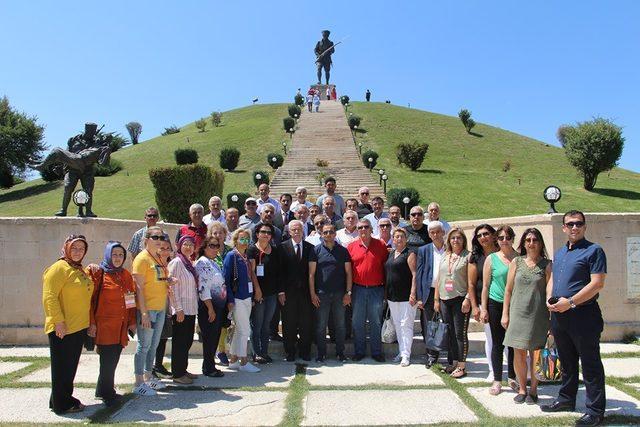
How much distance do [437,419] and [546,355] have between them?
1.44 m

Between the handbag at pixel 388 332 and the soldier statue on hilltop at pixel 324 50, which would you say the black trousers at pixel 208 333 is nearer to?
the handbag at pixel 388 332

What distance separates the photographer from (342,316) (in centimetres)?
600

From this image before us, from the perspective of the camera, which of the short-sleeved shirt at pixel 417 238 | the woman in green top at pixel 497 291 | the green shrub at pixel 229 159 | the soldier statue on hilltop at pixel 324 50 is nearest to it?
the woman in green top at pixel 497 291

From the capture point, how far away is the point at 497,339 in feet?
Answer: 15.6

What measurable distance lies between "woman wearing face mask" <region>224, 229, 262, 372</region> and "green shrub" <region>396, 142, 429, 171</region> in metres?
24.1

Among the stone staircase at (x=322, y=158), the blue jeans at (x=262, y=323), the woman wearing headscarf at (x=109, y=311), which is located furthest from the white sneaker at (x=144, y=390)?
the stone staircase at (x=322, y=158)

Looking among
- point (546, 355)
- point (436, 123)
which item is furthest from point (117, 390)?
point (436, 123)

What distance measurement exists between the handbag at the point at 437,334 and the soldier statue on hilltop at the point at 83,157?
5465 mm

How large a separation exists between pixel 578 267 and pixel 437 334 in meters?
1.88

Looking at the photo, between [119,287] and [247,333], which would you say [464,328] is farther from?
[119,287]

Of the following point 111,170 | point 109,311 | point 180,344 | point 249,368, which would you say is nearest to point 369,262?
point 249,368

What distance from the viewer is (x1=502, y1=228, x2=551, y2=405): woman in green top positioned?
14.1 feet

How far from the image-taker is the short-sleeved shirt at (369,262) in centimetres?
599

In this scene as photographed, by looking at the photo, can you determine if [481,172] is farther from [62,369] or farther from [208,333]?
[62,369]
